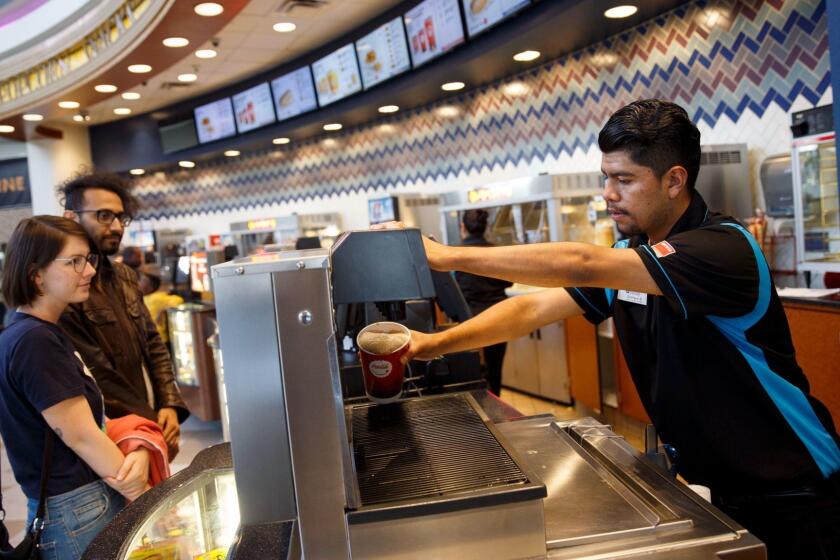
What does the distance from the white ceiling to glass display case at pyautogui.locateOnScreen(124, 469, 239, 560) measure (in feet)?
17.1

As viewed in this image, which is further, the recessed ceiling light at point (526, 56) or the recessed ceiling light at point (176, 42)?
the recessed ceiling light at point (176, 42)

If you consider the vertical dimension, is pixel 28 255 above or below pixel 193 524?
above

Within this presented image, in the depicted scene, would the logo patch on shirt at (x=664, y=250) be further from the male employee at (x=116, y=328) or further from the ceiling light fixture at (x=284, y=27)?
the ceiling light fixture at (x=284, y=27)

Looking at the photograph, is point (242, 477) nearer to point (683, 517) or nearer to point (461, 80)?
point (683, 517)

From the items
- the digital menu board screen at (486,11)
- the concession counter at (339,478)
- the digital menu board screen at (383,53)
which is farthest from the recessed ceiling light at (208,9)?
the concession counter at (339,478)

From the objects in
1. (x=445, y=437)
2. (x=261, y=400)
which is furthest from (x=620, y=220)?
(x=261, y=400)

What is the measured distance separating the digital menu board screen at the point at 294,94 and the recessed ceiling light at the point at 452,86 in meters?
1.75

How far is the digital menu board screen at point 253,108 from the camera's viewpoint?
27.5ft

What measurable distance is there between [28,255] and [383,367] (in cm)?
121

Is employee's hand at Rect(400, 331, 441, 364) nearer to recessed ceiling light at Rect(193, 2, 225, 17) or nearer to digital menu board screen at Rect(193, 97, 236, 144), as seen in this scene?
recessed ceiling light at Rect(193, 2, 225, 17)

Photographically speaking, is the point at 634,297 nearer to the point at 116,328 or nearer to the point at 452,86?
the point at 116,328

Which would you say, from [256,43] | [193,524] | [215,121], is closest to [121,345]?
[193,524]

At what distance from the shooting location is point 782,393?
54.6 inches

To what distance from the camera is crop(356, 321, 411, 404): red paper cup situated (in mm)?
1462
